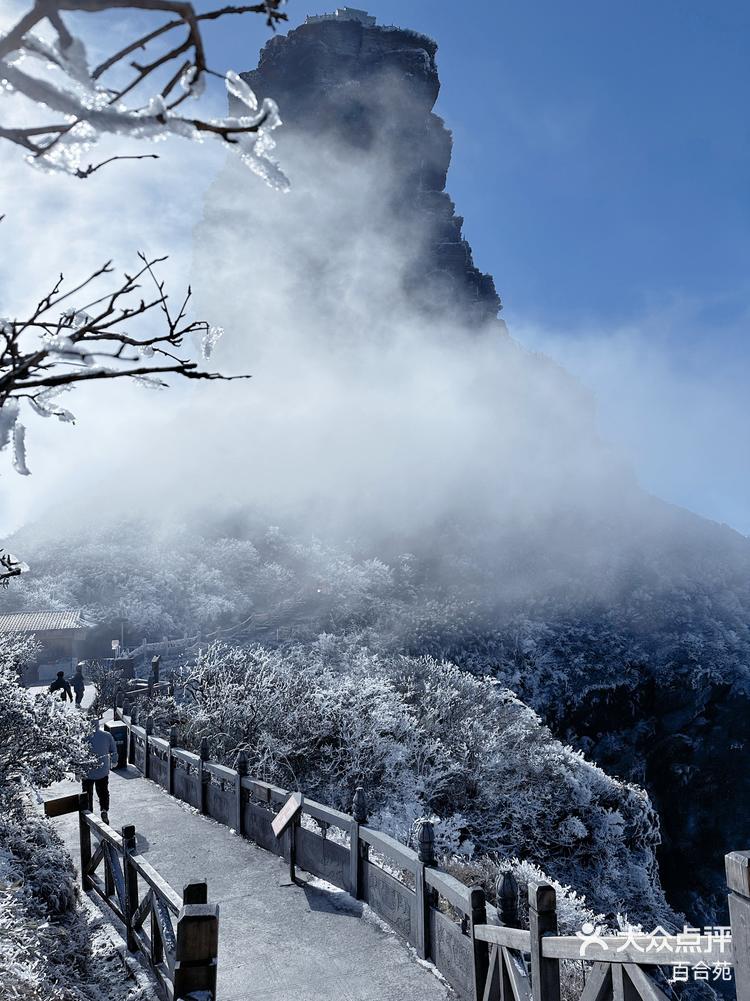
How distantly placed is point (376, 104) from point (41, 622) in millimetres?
95506

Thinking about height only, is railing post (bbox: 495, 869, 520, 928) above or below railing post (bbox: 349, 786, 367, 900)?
above

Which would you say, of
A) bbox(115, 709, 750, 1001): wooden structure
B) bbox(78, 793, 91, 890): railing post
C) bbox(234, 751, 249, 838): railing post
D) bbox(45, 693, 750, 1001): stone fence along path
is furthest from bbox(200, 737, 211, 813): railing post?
bbox(78, 793, 91, 890): railing post

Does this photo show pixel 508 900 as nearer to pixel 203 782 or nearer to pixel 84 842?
pixel 84 842

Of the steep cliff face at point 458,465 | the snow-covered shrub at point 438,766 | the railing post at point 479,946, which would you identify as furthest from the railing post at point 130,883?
the steep cliff face at point 458,465

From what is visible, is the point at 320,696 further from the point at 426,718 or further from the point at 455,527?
the point at 455,527

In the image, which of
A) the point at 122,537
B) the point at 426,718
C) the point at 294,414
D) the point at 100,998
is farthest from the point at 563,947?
the point at 294,414

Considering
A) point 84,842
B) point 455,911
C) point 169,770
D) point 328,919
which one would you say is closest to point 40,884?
point 84,842

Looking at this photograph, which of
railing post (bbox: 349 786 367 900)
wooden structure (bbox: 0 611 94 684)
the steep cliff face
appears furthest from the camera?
the steep cliff face

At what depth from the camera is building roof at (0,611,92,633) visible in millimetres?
35406

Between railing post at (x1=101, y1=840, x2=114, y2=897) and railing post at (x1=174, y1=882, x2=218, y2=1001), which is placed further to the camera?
railing post at (x1=101, y1=840, x2=114, y2=897)

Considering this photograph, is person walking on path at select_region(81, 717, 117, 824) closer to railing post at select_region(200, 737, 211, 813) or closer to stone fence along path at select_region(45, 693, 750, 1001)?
stone fence along path at select_region(45, 693, 750, 1001)

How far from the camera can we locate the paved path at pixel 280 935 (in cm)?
646

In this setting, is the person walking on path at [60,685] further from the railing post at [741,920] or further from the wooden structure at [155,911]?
the railing post at [741,920]

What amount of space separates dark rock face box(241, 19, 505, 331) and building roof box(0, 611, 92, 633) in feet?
257
